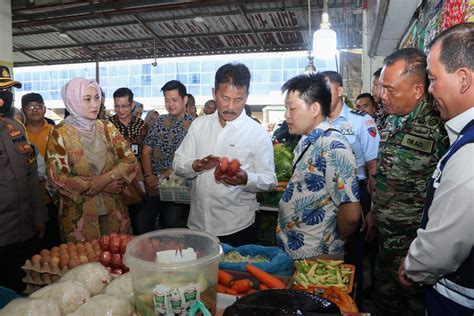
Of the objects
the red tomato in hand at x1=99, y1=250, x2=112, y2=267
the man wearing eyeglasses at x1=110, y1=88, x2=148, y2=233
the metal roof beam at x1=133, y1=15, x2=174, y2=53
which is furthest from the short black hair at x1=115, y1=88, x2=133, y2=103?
the metal roof beam at x1=133, y1=15, x2=174, y2=53

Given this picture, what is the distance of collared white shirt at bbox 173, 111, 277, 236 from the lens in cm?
279

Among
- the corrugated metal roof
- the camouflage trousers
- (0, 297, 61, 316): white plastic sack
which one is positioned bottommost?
the camouflage trousers

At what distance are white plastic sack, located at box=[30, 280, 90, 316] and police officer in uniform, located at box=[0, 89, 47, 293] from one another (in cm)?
131

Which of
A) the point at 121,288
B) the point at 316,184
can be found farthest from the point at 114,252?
the point at 316,184

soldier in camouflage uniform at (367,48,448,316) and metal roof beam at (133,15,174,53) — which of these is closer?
soldier in camouflage uniform at (367,48,448,316)

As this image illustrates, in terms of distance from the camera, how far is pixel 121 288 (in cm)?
164

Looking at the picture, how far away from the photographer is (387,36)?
6246 millimetres

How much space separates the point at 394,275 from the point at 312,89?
1427 mm

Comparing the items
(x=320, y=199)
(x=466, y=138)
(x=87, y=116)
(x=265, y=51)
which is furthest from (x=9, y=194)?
(x=265, y=51)

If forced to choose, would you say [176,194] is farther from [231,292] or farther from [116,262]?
[231,292]

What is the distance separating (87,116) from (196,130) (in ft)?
2.65

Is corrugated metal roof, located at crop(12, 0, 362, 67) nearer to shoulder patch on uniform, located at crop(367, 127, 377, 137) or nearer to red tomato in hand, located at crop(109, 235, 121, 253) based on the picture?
shoulder patch on uniform, located at crop(367, 127, 377, 137)

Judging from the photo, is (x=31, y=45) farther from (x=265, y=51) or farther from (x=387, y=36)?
(x=387, y=36)

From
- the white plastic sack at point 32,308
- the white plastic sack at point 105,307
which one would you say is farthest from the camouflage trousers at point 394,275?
the white plastic sack at point 32,308
